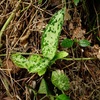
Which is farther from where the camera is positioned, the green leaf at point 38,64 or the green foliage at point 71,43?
the green foliage at point 71,43

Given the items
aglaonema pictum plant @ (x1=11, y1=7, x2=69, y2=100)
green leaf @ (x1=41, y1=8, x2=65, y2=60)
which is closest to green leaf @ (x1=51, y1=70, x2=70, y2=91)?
aglaonema pictum plant @ (x1=11, y1=7, x2=69, y2=100)

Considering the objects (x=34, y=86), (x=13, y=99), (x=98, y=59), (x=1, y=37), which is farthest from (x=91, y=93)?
(x=1, y=37)

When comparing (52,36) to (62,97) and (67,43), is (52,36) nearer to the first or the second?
(67,43)

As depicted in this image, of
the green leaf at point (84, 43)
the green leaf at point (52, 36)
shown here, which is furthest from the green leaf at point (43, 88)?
the green leaf at point (84, 43)

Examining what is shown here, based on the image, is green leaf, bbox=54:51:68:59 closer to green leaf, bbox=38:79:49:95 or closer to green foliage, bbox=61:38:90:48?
green foliage, bbox=61:38:90:48

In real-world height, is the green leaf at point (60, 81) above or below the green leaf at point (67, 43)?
below

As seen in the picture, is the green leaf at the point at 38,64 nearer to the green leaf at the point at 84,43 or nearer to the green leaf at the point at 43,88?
the green leaf at the point at 43,88
